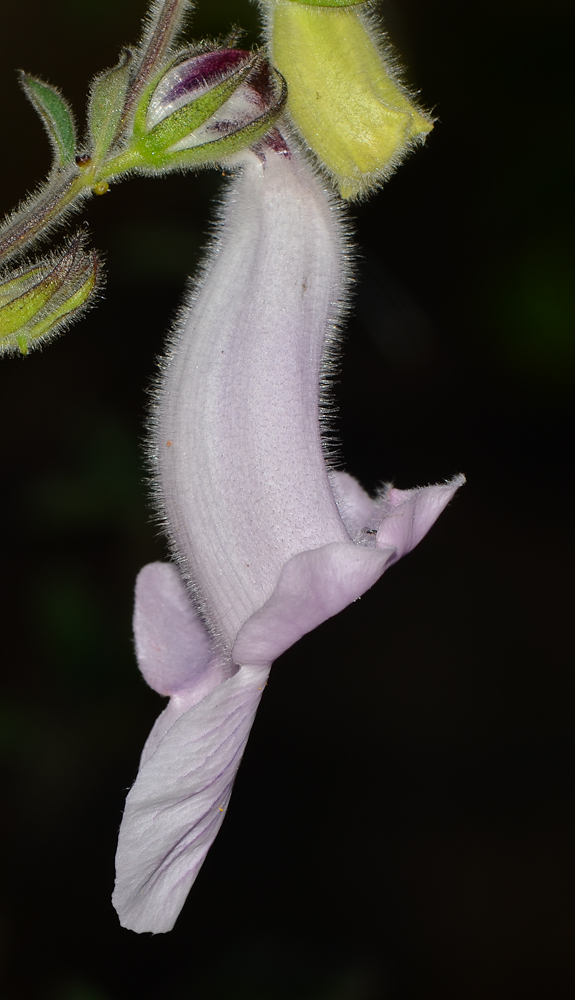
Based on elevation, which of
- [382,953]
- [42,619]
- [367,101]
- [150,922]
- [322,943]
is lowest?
[382,953]

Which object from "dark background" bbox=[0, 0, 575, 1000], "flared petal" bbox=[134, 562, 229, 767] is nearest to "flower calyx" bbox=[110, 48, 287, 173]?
"flared petal" bbox=[134, 562, 229, 767]

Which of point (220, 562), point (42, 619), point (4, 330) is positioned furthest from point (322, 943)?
point (4, 330)

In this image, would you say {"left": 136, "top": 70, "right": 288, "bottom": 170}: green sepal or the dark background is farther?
the dark background

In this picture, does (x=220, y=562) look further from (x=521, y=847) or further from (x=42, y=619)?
(x=521, y=847)

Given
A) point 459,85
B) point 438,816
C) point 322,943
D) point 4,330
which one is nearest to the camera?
point 4,330

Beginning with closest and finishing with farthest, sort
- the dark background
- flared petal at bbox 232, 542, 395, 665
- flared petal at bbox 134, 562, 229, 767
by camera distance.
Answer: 1. flared petal at bbox 232, 542, 395, 665
2. flared petal at bbox 134, 562, 229, 767
3. the dark background

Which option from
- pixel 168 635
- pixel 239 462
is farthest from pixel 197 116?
pixel 168 635

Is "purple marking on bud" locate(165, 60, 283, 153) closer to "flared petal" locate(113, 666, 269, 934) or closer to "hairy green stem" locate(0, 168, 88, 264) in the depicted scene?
"hairy green stem" locate(0, 168, 88, 264)
